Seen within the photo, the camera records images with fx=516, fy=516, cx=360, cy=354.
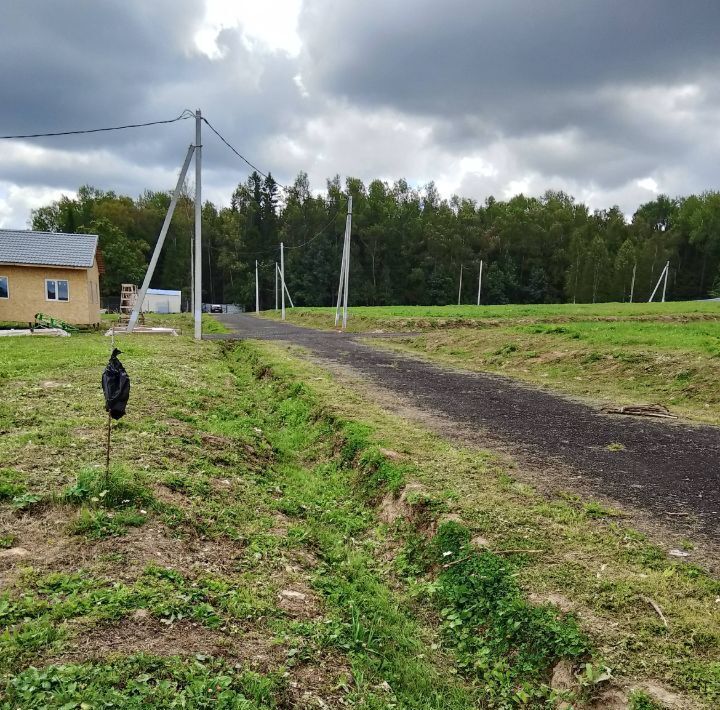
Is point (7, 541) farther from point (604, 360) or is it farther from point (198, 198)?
point (198, 198)

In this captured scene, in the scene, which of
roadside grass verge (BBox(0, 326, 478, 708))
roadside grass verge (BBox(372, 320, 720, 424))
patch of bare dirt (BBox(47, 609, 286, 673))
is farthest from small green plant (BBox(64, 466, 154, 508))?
roadside grass verge (BBox(372, 320, 720, 424))

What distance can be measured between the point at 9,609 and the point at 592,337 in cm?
1434

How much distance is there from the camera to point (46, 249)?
78.1ft

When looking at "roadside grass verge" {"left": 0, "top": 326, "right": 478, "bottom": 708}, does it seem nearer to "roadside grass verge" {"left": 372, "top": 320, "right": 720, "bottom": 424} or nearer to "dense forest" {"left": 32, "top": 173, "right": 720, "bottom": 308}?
"roadside grass verge" {"left": 372, "top": 320, "right": 720, "bottom": 424}

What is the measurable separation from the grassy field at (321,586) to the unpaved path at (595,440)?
0.72 m

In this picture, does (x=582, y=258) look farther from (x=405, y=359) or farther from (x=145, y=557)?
(x=145, y=557)

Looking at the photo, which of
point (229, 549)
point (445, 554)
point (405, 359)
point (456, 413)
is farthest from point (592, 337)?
point (229, 549)

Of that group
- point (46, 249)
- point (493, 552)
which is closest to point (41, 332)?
point (46, 249)

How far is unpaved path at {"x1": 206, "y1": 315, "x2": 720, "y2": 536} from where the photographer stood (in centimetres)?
469

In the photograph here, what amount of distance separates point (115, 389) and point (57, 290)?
2301 cm

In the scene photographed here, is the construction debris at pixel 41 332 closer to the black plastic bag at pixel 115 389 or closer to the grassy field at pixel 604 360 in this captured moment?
the grassy field at pixel 604 360

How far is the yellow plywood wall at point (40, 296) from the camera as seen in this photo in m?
23.1

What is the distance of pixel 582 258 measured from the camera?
69.1m

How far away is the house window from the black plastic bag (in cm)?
2279
